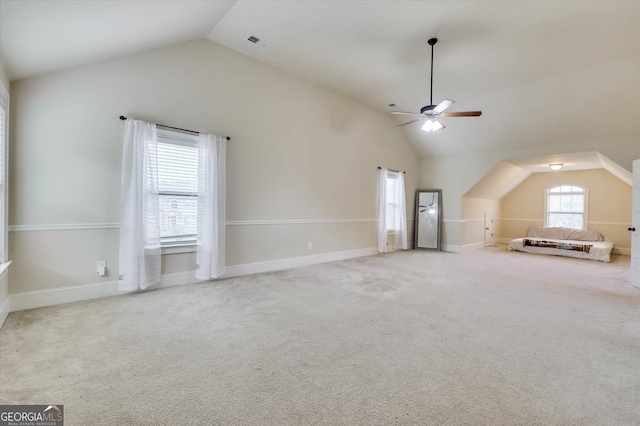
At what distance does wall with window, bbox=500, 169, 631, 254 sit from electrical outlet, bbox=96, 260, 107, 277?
10.6 metres

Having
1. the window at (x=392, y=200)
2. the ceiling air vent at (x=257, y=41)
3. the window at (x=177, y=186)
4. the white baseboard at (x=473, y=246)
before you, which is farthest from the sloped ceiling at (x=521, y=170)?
the window at (x=177, y=186)

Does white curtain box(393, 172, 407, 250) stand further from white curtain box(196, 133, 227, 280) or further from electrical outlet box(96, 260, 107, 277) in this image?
electrical outlet box(96, 260, 107, 277)

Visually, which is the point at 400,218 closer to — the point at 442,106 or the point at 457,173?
the point at 457,173

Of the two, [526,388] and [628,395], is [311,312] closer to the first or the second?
[526,388]

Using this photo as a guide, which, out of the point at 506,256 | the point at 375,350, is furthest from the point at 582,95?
the point at 375,350

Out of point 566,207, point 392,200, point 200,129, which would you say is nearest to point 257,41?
point 200,129

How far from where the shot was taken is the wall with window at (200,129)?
3059 millimetres

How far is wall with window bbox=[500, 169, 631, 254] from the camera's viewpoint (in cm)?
750

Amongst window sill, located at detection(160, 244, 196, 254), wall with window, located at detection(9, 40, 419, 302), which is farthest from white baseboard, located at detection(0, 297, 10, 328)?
window sill, located at detection(160, 244, 196, 254)

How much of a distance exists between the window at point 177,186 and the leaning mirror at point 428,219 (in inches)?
228

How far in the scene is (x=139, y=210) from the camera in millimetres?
3473

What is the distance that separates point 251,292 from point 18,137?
297 cm

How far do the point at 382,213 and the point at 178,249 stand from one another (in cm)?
442

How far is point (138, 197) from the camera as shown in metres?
3.47
